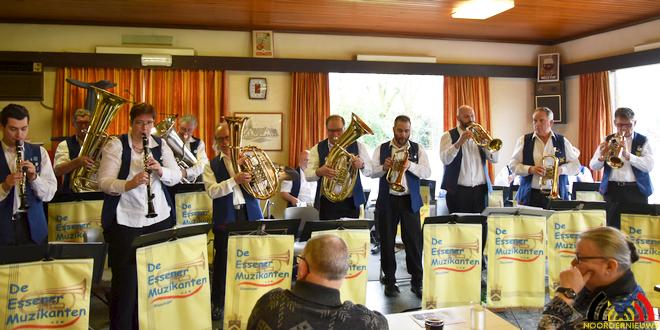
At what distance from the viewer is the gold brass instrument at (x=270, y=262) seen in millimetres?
3367

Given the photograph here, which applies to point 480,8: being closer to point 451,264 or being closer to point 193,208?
point 451,264

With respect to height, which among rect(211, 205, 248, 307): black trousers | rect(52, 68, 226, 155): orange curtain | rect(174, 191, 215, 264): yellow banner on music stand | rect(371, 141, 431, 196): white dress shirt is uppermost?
rect(52, 68, 226, 155): orange curtain

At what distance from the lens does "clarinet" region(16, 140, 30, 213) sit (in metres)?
3.42

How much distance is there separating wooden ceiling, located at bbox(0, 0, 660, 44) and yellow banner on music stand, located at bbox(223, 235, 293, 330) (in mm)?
3878

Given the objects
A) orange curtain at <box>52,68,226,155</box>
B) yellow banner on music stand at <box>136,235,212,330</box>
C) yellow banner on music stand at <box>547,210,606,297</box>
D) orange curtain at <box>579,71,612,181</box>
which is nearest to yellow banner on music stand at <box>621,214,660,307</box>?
yellow banner on music stand at <box>547,210,606,297</box>

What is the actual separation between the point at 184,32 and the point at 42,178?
451 cm

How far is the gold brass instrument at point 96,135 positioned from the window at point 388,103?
4369mm

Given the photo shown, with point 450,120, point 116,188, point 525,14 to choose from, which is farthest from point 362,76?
point 116,188

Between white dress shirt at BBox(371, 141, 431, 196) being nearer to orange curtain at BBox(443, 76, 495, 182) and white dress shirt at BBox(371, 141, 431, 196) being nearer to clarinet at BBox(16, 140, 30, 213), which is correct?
clarinet at BBox(16, 140, 30, 213)

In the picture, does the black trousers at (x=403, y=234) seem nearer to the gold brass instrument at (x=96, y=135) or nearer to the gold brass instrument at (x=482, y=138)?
the gold brass instrument at (x=482, y=138)

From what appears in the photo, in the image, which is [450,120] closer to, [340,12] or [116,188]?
[340,12]

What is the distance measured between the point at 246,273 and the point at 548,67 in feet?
23.7

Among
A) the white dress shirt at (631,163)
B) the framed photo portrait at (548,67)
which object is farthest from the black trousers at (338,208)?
the framed photo portrait at (548,67)

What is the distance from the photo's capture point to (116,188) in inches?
133
